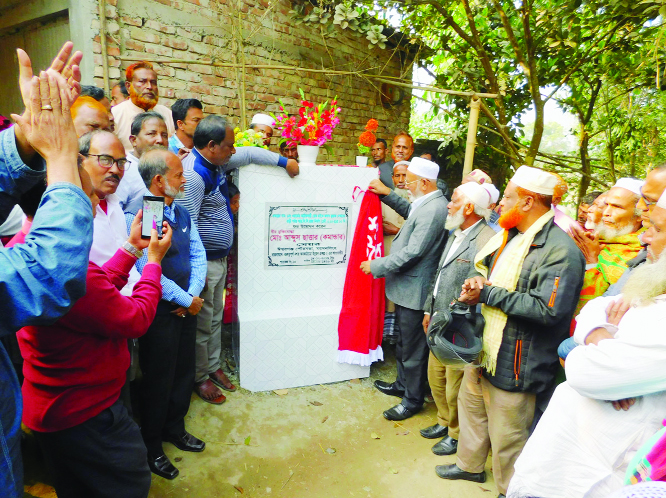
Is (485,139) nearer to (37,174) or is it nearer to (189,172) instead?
(189,172)

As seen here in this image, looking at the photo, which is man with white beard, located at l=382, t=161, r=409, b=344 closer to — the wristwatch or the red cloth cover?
the red cloth cover

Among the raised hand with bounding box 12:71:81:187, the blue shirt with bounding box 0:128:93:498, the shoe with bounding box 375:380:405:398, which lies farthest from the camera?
the shoe with bounding box 375:380:405:398

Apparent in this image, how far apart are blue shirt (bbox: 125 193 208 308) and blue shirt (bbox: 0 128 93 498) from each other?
1.38 m

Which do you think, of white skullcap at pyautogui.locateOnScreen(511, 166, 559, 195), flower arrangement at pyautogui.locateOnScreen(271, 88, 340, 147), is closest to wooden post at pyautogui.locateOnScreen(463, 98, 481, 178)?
flower arrangement at pyautogui.locateOnScreen(271, 88, 340, 147)

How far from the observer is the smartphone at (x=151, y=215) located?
207 cm

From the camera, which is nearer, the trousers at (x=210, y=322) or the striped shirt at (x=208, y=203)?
the striped shirt at (x=208, y=203)

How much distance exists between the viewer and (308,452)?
3033 mm

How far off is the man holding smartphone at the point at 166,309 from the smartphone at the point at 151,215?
1.00ft

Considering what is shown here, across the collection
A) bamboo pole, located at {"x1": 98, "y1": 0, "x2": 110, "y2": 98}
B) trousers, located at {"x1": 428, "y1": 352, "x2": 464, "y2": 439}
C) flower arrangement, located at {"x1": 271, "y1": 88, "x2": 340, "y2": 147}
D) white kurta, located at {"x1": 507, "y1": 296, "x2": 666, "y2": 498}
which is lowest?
trousers, located at {"x1": 428, "y1": 352, "x2": 464, "y2": 439}

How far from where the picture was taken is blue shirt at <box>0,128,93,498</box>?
940mm

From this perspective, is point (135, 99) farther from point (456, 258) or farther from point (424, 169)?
point (456, 258)

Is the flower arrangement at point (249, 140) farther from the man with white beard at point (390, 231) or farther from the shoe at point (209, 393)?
the shoe at point (209, 393)

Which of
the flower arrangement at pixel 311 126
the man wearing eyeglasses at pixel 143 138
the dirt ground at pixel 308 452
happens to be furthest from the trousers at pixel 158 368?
the flower arrangement at pixel 311 126

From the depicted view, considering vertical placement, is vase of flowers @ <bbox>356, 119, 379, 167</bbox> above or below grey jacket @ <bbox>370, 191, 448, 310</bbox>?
above
